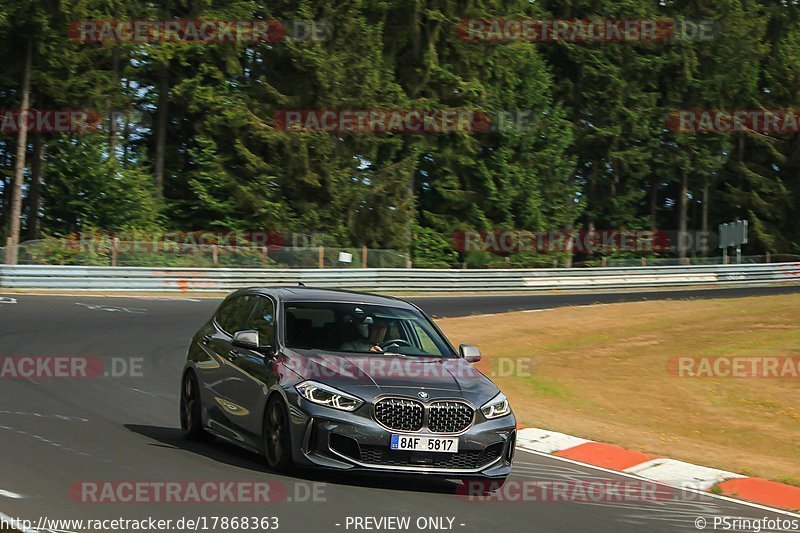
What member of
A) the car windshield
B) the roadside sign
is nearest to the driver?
the car windshield

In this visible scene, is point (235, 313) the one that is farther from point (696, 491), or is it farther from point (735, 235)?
point (735, 235)

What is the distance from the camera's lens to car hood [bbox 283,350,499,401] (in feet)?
30.2

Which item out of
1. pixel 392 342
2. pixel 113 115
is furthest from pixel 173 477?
pixel 113 115

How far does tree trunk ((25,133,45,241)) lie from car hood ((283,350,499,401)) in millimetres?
39159

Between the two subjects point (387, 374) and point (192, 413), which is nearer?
point (387, 374)

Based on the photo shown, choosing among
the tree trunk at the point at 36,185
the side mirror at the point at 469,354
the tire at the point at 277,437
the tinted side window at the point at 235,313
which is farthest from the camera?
the tree trunk at the point at 36,185

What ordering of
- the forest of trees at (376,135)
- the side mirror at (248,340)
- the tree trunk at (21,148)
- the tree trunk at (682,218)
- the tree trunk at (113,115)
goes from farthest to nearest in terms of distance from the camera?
the tree trunk at (682,218) < the tree trunk at (113,115) < the forest of trees at (376,135) < the tree trunk at (21,148) < the side mirror at (248,340)

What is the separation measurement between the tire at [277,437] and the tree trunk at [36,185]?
39160 mm

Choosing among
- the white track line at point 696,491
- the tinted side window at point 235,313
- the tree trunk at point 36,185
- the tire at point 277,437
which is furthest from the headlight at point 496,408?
the tree trunk at point 36,185

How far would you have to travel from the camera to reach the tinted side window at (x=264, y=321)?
33.7ft

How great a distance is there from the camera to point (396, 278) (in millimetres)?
39656

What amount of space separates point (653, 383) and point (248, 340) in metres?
12.8

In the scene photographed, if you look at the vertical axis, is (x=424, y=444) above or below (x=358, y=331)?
below

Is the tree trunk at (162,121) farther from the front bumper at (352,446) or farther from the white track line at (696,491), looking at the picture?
the front bumper at (352,446)
